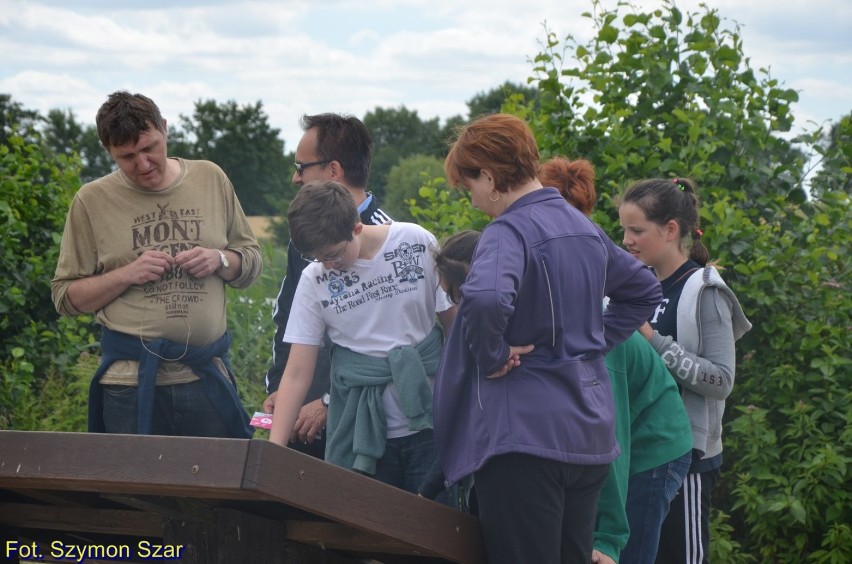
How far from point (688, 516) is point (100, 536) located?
6.08 ft

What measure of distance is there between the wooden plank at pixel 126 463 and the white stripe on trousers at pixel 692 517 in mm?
1845

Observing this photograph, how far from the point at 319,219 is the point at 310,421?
77 centimetres

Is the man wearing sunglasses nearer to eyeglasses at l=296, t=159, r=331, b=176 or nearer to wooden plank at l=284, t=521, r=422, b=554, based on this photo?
eyeglasses at l=296, t=159, r=331, b=176

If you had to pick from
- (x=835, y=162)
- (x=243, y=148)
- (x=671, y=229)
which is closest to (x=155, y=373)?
(x=671, y=229)

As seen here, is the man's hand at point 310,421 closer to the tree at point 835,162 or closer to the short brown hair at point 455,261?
the short brown hair at point 455,261

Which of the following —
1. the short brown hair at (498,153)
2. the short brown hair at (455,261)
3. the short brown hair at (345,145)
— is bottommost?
the short brown hair at (455,261)

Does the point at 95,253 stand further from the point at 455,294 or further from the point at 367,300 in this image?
the point at 455,294

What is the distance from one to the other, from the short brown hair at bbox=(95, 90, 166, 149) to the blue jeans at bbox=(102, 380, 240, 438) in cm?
83

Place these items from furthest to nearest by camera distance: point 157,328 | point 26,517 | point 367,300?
point 157,328 → point 367,300 → point 26,517

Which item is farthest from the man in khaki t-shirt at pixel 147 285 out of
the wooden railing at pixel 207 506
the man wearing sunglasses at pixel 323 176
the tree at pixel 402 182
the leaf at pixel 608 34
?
the tree at pixel 402 182

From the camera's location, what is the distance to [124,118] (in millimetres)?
3594

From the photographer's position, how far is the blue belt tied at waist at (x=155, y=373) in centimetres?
361

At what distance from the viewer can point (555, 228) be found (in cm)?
279

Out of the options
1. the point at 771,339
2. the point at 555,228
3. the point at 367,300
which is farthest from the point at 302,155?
the point at 771,339
